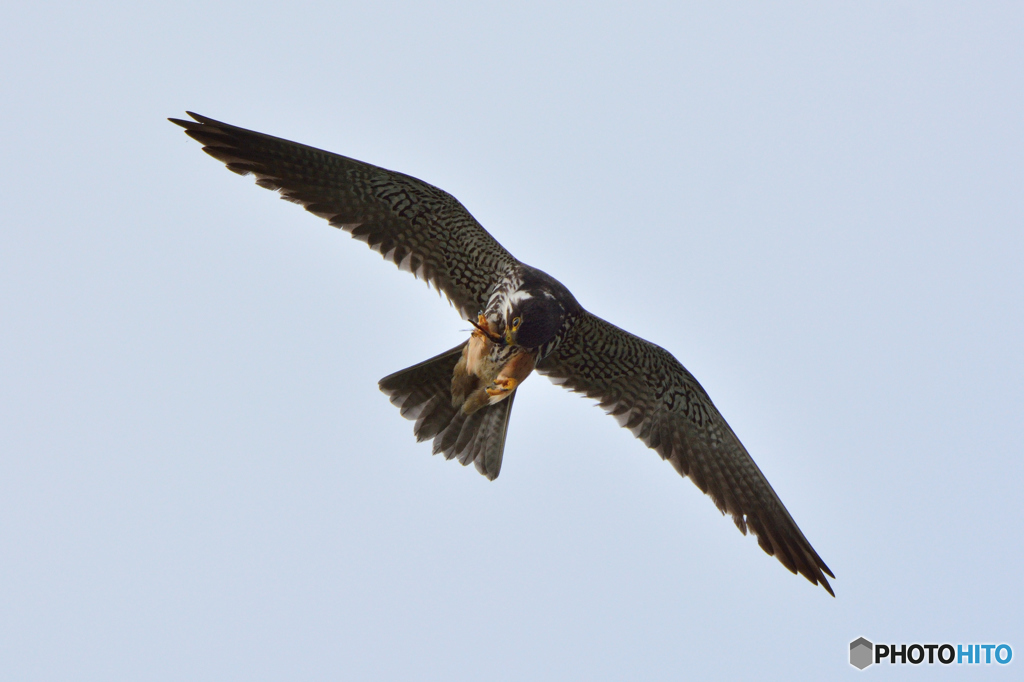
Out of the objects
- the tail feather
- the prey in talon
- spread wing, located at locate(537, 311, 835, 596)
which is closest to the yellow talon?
the prey in talon

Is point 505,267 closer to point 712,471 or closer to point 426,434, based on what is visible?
point 426,434

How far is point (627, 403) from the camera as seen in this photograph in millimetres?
10211

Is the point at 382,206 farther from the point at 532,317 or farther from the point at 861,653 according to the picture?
the point at 861,653

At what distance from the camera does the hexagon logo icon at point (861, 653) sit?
35.6 ft

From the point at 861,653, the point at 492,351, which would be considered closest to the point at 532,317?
the point at 492,351

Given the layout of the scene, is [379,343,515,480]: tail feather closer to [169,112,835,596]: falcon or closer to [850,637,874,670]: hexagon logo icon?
[169,112,835,596]: falcon

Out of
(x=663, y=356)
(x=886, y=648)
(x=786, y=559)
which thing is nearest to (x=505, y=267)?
(x=663, y=356)

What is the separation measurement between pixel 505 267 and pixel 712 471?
8.93 ft

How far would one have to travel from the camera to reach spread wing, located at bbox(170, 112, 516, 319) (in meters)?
9.32

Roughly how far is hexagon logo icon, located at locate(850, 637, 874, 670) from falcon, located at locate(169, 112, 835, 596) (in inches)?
64.2

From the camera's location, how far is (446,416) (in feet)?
32.2

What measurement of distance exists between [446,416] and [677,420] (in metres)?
2.16

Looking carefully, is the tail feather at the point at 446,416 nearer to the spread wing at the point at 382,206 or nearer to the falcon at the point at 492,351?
the falcon at the point at 492,351

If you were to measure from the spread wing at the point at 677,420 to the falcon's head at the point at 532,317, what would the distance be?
73 cm
